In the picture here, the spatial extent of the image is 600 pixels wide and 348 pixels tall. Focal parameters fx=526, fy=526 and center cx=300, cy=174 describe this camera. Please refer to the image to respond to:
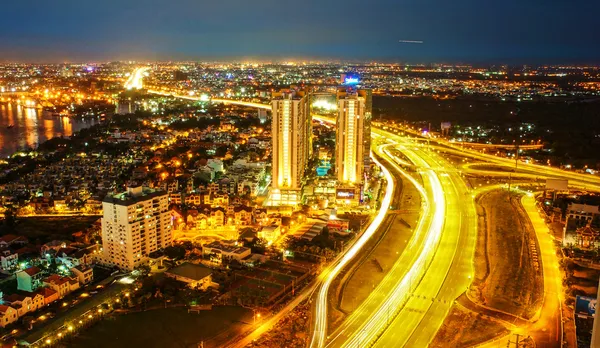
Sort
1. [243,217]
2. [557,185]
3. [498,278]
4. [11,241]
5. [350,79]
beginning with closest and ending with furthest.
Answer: [498,278] < [11,241] < [243,217] < [557,185] < [350,79]

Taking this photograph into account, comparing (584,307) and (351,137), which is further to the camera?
(351,137)

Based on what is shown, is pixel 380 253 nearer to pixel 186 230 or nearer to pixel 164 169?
pixel 186 230

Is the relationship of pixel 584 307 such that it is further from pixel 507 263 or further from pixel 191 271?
pixel 191 271

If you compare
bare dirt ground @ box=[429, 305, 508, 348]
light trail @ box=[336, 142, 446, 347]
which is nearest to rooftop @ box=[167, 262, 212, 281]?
light trail @ box=[336, 142, 446, 347]

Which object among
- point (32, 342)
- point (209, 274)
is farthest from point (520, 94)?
point (32, 342)

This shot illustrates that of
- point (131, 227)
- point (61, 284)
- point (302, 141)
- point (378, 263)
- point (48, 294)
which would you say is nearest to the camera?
point (48, 294)

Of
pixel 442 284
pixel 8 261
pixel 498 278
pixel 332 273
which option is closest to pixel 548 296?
pixel 498 278

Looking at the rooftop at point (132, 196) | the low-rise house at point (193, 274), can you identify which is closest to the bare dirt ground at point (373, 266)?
the low-rise house at point (193, 274)

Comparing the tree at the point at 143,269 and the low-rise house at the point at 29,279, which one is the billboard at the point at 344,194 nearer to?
the tree at the point at 143,269
